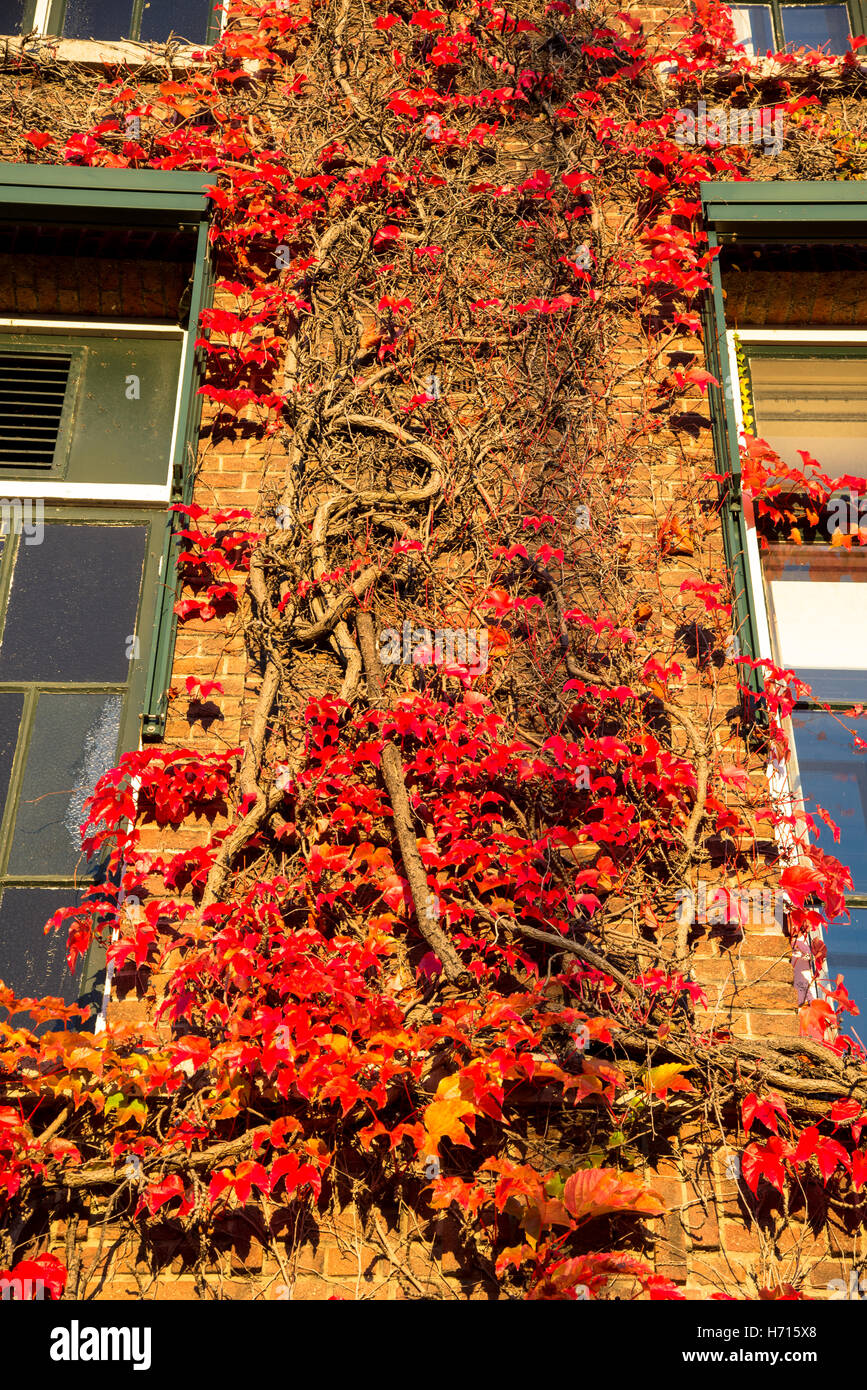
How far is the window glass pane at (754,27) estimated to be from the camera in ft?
16.3

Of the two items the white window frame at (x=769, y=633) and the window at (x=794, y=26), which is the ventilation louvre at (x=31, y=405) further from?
the window at (x=794, y=26)

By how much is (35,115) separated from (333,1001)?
3685 mm

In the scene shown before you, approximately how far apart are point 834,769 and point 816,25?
11.3 feet

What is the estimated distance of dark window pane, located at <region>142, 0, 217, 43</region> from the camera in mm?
4852

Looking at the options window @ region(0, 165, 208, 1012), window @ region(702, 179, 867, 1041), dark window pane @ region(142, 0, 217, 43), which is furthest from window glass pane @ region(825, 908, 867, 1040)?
dark window pane @ region(142, 0, 217, 43)

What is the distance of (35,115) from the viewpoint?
14.8 feet

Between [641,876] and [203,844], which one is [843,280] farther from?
[203,844]

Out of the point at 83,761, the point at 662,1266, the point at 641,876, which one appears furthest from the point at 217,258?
the point at 662,1266

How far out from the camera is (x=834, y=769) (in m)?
3.78

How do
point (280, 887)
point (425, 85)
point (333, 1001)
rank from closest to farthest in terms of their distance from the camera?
1. point (333, 1001)
2. point (280, 887)
3. point (425, 85)

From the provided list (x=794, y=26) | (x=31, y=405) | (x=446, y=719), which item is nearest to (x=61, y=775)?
(x=446, y=719)

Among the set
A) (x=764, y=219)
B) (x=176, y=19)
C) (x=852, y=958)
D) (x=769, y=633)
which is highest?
(x=176, y=19)

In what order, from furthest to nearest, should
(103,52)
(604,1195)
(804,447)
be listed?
(103,52), (804,447), (604,1195)

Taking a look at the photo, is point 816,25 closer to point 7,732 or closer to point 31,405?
point 31,405
